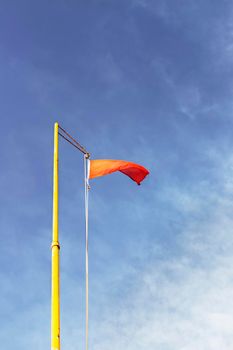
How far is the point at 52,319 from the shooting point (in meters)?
13.7

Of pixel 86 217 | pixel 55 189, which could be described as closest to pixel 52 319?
pixel 55 189

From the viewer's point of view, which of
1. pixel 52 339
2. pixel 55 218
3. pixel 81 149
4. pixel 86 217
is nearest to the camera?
pixel 52 339

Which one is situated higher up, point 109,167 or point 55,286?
point 109,167

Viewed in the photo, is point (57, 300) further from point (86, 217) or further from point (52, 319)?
point (86, 217)

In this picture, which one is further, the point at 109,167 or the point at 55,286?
the point at 109,167

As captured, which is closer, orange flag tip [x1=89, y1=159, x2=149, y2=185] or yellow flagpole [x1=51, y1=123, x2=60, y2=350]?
yellow flagpole [x1=51, y1=123, x2=60, y2=350]

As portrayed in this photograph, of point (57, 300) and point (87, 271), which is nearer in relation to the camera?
Answer: point (57, 300)

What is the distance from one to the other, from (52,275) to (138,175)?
8500mm

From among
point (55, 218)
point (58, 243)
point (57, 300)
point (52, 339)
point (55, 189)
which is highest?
point (55, 189)

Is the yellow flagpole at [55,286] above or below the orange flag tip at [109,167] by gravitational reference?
below

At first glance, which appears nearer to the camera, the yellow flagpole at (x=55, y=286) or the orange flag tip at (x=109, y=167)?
the yellow flagpole at (x=55, y=286)

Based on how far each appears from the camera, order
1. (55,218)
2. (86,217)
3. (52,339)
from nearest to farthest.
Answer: (52,339), (55,218), (86,217)

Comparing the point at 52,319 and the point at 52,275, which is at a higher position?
the point at 52,275

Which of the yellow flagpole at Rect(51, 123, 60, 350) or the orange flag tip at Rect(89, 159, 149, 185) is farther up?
the orange flag tip at Rect(89, 159, 149, 185)
